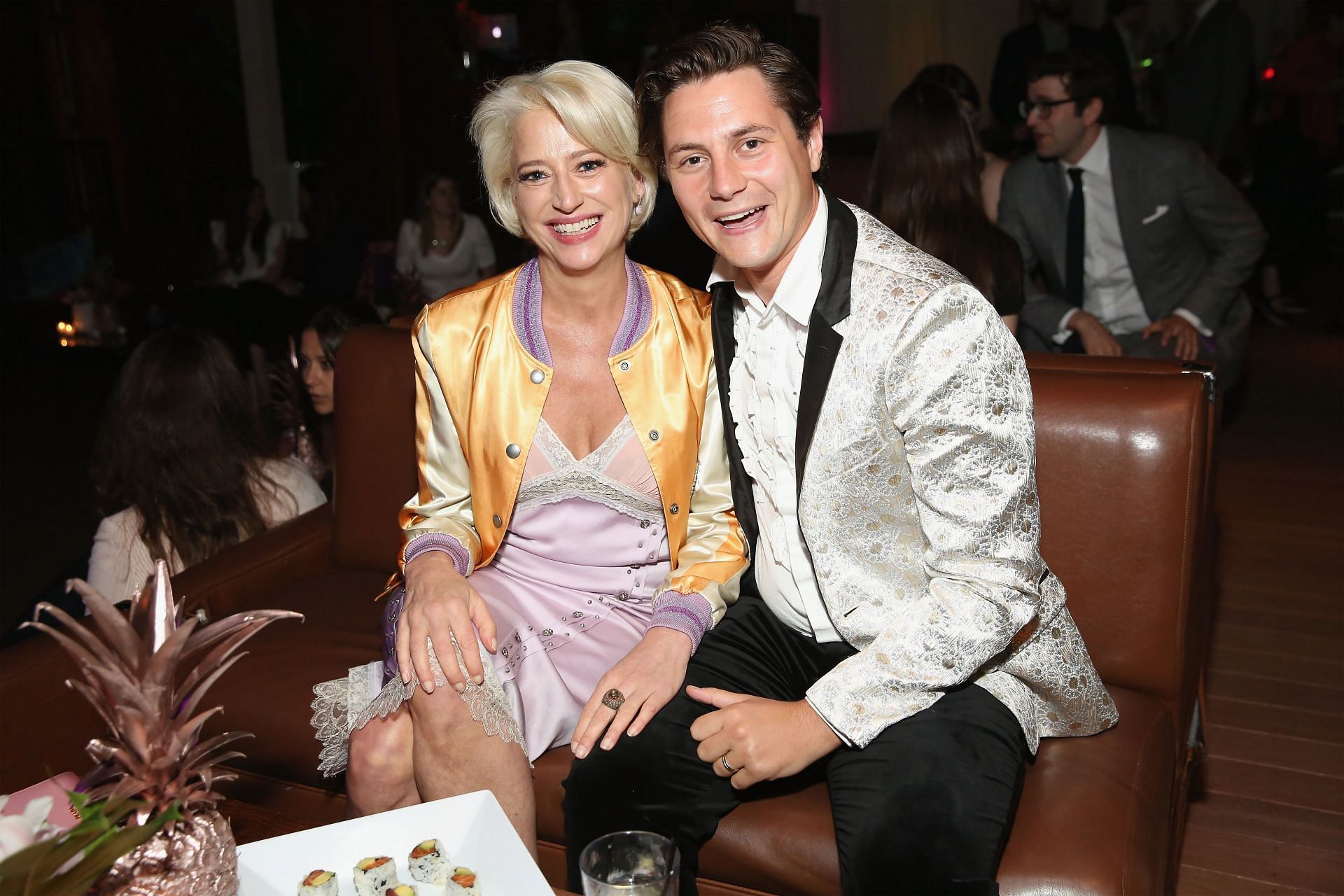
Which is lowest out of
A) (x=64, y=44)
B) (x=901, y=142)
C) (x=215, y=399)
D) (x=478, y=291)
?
(x=215, y=399)

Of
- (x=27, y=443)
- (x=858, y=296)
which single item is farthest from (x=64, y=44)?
(x=858, y=296)

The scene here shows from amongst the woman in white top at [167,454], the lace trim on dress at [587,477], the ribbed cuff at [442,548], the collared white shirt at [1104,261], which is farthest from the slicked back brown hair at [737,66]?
the collared white shirt at [1104,261]

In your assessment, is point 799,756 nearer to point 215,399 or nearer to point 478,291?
point 478,291

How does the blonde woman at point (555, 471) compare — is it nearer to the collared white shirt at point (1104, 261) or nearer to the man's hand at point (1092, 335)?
the man's hand at point (1092, 335)

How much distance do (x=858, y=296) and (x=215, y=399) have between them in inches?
56.0

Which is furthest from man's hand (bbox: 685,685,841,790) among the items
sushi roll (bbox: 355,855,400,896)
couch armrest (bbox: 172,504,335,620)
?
couch armrest (bbox: 172,504,335,620)

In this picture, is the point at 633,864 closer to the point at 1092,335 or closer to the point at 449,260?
the point at 1092,335

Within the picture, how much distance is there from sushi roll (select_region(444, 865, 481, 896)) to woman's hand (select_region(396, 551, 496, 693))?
355mm

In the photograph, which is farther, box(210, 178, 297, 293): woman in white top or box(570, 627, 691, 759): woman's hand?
box(210, 178, 297, 293): woman in white top

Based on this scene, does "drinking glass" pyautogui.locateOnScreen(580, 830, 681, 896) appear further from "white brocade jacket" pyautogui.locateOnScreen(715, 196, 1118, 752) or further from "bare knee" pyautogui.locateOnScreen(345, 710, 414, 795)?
"bare knee" pyautogui.locateOnScreen(345, 710, 414, 795)

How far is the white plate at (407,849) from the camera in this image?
1.32 meters

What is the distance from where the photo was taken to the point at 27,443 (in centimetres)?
545

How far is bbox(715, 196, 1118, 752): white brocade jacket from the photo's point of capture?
146 cm

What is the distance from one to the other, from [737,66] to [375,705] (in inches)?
41.4
